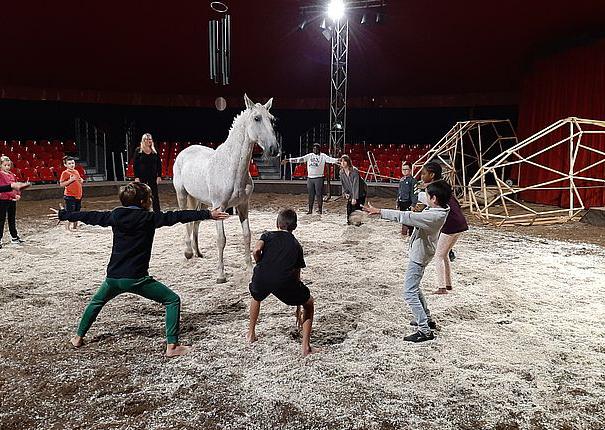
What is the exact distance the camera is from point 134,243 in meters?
3.17

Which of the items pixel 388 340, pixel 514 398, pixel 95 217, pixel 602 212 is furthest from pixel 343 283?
pixel 602 212

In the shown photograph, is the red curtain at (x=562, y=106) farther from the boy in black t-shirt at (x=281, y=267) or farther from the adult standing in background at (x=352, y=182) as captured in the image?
the boy in black t-shirt at (x=281, y=267)

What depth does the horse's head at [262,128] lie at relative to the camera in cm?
501

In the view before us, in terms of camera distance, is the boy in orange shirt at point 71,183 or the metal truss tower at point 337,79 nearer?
the boy in orange shirt at point 71,183

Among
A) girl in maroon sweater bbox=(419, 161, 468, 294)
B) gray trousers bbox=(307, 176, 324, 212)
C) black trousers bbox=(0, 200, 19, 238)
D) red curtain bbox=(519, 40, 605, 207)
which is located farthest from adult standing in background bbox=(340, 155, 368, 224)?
red curtain bbox=(519, 40, 605, 207)

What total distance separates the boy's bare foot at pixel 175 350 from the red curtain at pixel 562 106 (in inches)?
438

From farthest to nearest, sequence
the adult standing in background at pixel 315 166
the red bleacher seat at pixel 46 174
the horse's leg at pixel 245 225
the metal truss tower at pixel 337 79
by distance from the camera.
A: the red bleacher seat at pixel 46 174, the metal truss tower at pixel 337 79, the adult standing in background at pixel 315 166, the horse's leg at pixel 245 225

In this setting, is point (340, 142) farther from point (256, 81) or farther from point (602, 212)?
point (602, 212)

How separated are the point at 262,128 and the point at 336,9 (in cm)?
763

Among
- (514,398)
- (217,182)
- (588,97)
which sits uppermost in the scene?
(588,97)

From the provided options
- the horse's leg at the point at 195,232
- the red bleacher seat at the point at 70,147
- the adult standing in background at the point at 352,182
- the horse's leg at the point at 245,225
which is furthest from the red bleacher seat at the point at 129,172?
the horse's leg at the point at 245,225

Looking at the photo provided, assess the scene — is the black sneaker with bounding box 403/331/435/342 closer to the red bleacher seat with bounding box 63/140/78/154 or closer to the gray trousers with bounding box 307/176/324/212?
the gray trousers with bounding box 307/176/324/212

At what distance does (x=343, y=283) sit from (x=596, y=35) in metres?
10.2

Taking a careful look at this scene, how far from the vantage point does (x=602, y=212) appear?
363 inches
